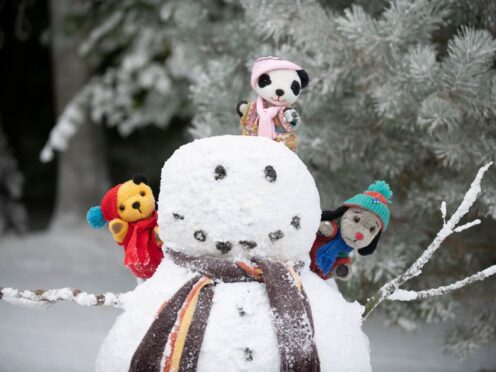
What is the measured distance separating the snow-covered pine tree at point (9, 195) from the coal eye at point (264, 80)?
19.7 feet

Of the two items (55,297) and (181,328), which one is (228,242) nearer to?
(181,328)

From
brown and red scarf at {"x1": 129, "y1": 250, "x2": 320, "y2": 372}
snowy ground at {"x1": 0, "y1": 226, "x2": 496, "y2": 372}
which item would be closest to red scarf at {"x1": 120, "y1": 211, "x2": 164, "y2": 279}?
brown and red scarf at {"x1": 129, "y1": 250, "x2": 320, "y2": 372}

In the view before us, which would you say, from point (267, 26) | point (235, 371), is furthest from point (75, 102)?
point (235, 371)

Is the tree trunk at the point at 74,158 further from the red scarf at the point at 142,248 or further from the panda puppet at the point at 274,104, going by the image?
the panda puppet at the point at 274,104

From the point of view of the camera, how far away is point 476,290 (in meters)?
3.65

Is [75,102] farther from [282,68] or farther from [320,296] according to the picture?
[320,296]

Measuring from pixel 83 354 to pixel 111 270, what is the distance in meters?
2.57

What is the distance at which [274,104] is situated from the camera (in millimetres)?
2357

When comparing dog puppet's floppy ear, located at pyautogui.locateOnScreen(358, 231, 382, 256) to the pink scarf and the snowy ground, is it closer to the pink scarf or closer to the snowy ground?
the pink scarf

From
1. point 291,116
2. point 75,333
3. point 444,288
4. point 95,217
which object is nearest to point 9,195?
point 75,333

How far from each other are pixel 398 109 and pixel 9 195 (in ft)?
19.5

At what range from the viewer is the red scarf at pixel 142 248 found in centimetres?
229

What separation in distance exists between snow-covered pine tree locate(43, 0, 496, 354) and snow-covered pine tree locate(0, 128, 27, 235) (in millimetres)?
4271

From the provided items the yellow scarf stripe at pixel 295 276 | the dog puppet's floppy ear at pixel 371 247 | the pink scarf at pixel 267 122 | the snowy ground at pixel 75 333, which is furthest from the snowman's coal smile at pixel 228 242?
the snowy ground at pixel 75 333
